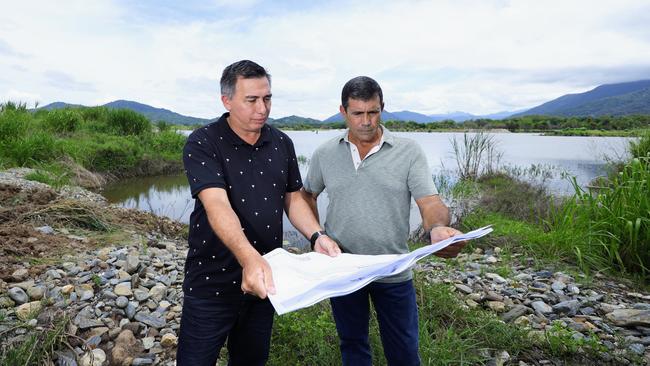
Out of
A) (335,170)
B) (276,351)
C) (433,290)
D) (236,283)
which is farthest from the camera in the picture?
(433,290)

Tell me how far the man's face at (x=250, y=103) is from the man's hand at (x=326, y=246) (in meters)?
0.61

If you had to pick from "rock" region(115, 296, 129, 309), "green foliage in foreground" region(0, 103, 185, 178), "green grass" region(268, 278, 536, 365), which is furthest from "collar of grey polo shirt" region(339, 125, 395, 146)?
"green foliage in foreground" region(0, 103, 185, 178)

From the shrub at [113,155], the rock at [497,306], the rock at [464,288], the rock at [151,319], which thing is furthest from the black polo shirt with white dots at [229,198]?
the shrub at [113,155]

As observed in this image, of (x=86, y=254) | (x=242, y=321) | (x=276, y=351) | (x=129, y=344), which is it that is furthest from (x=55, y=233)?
(x=242, y=321)

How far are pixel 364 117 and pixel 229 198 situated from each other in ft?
2.51

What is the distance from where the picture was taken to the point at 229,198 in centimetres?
181

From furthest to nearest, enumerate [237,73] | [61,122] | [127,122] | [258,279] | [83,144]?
[127,122], [61,122], [83,144], [237,73], [258,279]

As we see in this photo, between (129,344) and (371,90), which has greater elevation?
(371,90)

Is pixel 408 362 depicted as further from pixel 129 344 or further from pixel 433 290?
pixel 129 344

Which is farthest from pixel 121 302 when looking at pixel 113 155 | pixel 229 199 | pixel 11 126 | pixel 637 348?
pixel 113 155

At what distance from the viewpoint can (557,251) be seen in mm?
5105

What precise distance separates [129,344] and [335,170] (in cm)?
208

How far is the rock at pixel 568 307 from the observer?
354 centimetres

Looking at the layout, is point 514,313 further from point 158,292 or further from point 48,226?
point 48,226
